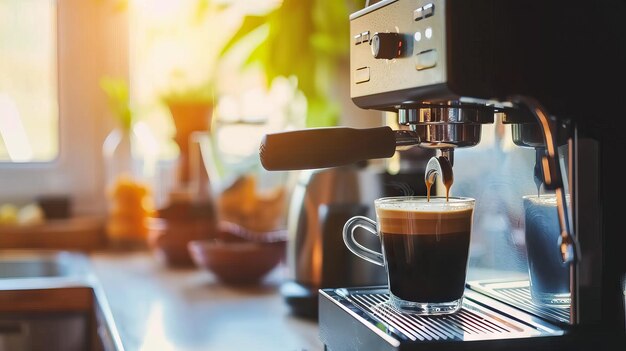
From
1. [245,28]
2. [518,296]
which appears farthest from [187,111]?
[518,296]

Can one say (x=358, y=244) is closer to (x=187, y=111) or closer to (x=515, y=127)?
(x=515, y=127)

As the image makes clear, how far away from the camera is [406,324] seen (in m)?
0.59

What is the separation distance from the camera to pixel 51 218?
6.32 ft

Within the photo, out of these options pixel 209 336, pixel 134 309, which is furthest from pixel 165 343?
pixel 134 309

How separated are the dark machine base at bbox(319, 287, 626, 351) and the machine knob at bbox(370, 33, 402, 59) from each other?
20cm

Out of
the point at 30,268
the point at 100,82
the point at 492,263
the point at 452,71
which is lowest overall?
the point at 30,268

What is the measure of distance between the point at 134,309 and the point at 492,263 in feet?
1.94

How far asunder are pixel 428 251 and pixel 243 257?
2.29 feet

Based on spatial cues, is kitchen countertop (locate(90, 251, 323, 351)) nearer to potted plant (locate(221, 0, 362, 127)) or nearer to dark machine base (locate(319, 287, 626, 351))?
dark machine base (locate(319, 287, 626, 351))

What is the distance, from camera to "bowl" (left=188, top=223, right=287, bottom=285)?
129cm

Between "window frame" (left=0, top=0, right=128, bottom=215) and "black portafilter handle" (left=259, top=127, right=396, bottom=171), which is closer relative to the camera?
"black portafilter handle" (left=259, top=127, right=396, bottom=171)

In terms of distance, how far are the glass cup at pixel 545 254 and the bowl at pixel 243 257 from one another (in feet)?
2.33

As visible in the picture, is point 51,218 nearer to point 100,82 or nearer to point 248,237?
point 100,82

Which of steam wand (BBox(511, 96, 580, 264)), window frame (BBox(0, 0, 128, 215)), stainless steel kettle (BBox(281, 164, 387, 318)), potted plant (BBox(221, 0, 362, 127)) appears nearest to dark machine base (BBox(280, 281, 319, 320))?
stainless steel kettle (BBox(281, 164, 387, 318))
